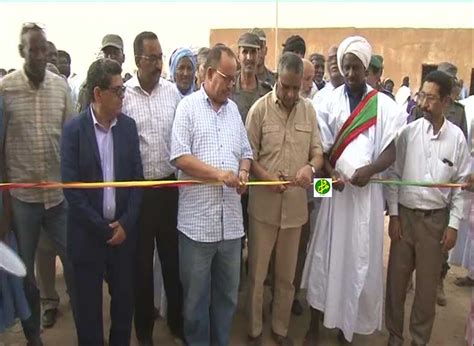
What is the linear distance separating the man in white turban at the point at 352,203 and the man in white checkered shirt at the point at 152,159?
1.14 metres

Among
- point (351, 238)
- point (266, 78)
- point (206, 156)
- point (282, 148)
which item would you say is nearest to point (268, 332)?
point (351, 238)

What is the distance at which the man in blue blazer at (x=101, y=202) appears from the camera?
122 inches

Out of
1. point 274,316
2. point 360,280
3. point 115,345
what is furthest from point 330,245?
point 115,345

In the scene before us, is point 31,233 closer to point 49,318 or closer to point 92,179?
point 92,179

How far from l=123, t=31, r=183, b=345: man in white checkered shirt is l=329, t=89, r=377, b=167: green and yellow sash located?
50.5 inches

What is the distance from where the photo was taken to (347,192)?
3852 millimetres

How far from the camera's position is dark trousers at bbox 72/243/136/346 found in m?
3.26

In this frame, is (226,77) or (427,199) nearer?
(226,77)

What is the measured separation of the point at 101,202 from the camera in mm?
3225

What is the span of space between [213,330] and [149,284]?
Answer: 0.59m

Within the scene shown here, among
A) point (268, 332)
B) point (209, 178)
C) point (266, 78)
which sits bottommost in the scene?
point (268, 332)

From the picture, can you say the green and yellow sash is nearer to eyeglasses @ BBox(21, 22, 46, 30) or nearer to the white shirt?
the white shirt

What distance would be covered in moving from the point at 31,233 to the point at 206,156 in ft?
4.76

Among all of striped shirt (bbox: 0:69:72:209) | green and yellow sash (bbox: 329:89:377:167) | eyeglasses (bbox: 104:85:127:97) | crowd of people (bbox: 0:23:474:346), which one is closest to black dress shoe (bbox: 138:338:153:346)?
crowd of people (bbox: 0:23:474:346)
